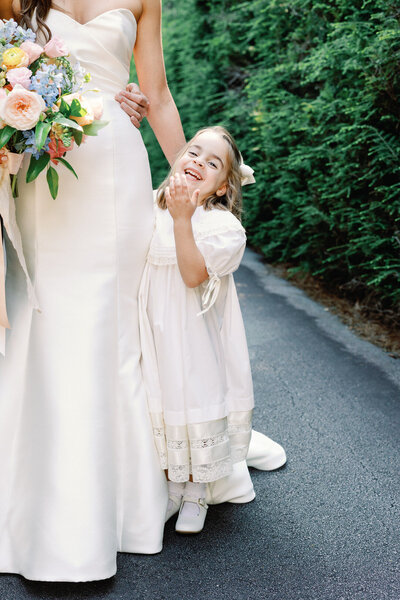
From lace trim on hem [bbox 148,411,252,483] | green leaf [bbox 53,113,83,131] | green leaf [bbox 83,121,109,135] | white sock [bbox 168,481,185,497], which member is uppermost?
green leaf [bbox 53,113,83,131]

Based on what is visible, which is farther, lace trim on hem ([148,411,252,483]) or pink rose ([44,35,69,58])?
lace trim on hem ([148,411,252,483])

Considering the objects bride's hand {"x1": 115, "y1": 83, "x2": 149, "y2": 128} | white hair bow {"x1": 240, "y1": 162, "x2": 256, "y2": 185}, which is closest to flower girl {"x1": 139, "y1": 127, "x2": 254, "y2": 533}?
white hair bow {"x1": 240, "y1": 162, "x2": 256, "y2": 185}

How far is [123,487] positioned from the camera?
2.22 m

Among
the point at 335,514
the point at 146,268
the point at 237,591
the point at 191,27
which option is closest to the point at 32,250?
the point at 146,268

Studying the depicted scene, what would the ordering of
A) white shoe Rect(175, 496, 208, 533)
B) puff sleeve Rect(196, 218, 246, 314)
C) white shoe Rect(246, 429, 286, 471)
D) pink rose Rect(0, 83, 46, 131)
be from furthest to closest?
white shoe Rect(246, 429, 286, 471) < white shoe Rect(175, 496, 208, 533) < puff sleeve Rect(196, 218, 246, 314) < pink rose Rect(0, 83, 46, 131)

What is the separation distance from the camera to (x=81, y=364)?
213 cm

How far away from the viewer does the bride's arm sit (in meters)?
2.59

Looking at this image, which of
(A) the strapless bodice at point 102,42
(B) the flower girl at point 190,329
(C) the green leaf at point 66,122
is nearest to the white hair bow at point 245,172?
(B) the flower girl at point 190,329

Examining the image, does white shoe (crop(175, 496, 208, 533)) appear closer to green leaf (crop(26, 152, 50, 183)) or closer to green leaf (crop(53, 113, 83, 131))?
green leaf (crop(26, 152, 50, 183))

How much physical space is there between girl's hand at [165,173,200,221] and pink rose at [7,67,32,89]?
601mm

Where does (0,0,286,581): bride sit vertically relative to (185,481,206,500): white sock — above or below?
above

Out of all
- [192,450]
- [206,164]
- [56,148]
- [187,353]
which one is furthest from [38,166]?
[192,450]

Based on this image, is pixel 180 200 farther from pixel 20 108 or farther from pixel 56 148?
pixel 20 108

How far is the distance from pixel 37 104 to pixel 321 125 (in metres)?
4.03
